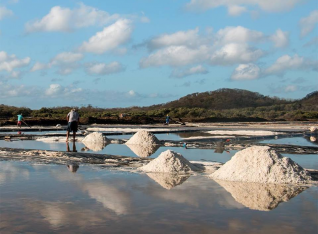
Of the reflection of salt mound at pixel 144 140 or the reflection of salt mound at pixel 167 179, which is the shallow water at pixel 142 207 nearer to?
the reflection of salt mound at pixel 167 179

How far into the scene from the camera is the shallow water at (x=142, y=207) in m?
4.66

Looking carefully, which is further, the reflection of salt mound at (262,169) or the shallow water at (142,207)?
the reflection of salt mound at (262,169)

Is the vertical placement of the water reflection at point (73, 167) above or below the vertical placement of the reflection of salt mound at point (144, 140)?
below

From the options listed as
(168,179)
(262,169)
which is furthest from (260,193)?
(168,179)

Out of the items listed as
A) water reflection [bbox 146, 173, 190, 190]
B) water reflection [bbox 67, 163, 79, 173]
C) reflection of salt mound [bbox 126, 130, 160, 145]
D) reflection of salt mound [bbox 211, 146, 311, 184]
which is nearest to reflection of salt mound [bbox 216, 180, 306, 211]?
reflection of salt mound [bbox 211, 146, 311, 184]

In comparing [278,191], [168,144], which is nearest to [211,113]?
[168,144]

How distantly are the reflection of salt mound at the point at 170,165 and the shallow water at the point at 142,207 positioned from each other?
708 millimetres

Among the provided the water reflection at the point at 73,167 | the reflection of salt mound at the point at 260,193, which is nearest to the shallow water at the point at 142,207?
the reflection of salt mound at the point at 260,193

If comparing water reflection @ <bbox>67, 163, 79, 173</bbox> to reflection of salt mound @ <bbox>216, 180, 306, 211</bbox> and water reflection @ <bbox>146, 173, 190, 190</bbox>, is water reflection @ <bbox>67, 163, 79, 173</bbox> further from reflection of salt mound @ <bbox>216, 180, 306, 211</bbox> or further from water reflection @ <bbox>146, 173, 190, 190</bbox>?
reflection of salt mound @ <bbox>216, 180, 306, 211</bbox>

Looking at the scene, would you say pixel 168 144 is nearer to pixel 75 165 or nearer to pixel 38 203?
pixel 75 165

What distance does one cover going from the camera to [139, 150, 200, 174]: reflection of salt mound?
28.4ft

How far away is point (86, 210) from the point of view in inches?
211

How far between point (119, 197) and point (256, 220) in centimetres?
206

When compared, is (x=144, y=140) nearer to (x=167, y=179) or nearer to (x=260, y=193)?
(x=167, y=179)
